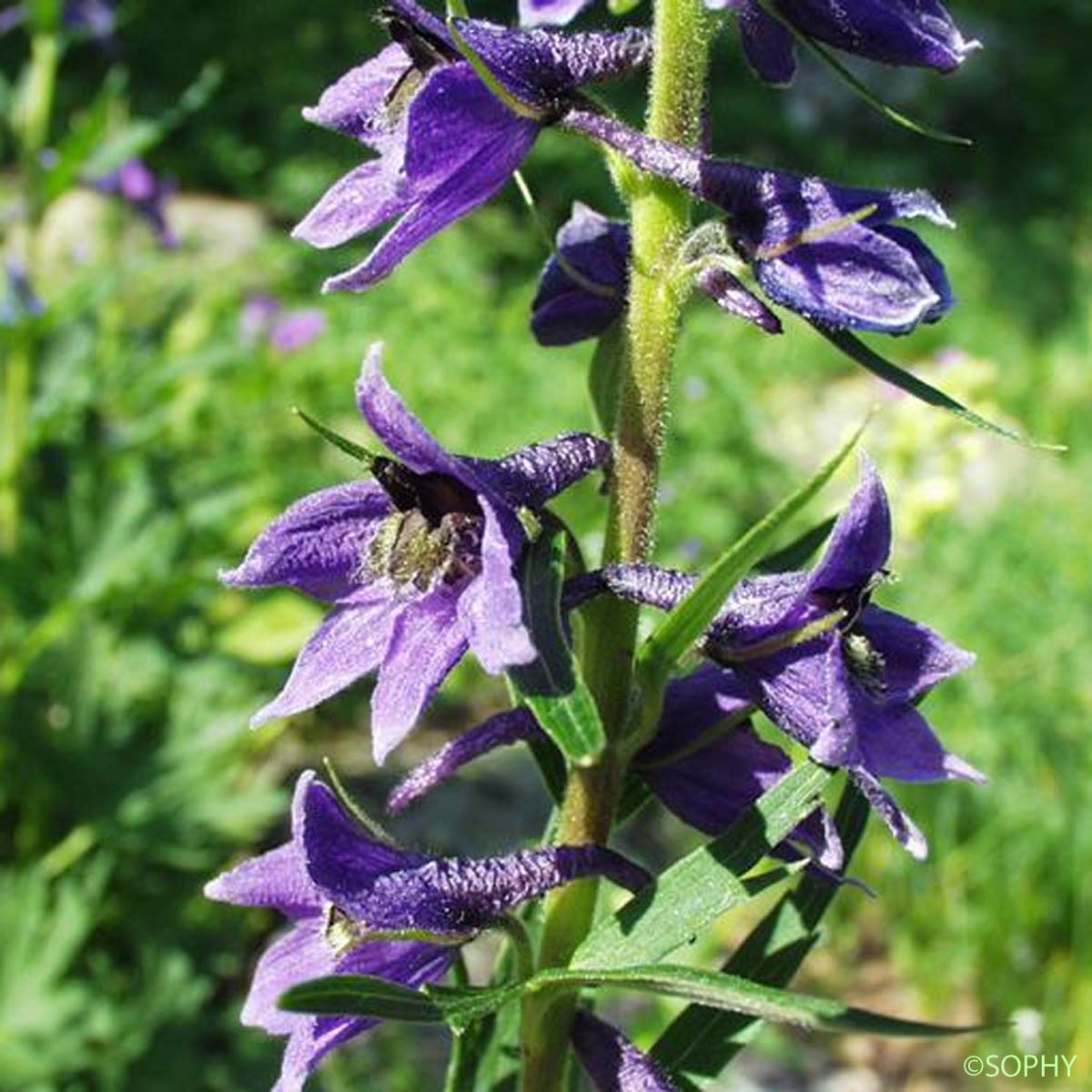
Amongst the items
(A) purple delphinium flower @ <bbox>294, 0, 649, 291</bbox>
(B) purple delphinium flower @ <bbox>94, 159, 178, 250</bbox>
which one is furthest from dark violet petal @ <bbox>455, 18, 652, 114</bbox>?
(B) purple delphinium flower @ <bbox>94, 159, 178, 250</bbox>

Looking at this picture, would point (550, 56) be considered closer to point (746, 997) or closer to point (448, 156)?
point (448, 156)

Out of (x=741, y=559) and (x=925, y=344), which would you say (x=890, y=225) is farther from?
(x=925, y=344)

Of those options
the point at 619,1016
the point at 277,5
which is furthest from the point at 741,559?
the point at 277,5

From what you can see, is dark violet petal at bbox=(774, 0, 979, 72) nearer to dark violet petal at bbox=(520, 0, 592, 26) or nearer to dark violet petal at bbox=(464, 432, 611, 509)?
dark violet petal at bbox=(520, 0, 592, 26)

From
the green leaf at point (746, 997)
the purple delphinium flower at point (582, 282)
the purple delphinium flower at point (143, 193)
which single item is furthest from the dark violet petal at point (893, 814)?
the purple delphinium flower at point (143, 193)

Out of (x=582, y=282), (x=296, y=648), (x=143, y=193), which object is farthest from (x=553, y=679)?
(x=143, y=193)

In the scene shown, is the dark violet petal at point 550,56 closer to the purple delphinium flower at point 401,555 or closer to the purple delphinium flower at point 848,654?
the purple delphinium flower at point 401,555

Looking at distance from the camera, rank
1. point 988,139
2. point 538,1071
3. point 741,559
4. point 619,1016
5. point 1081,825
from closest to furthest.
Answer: point 741,559, point 538,1071, point 619,1016, point 1081,825, point 988,139
